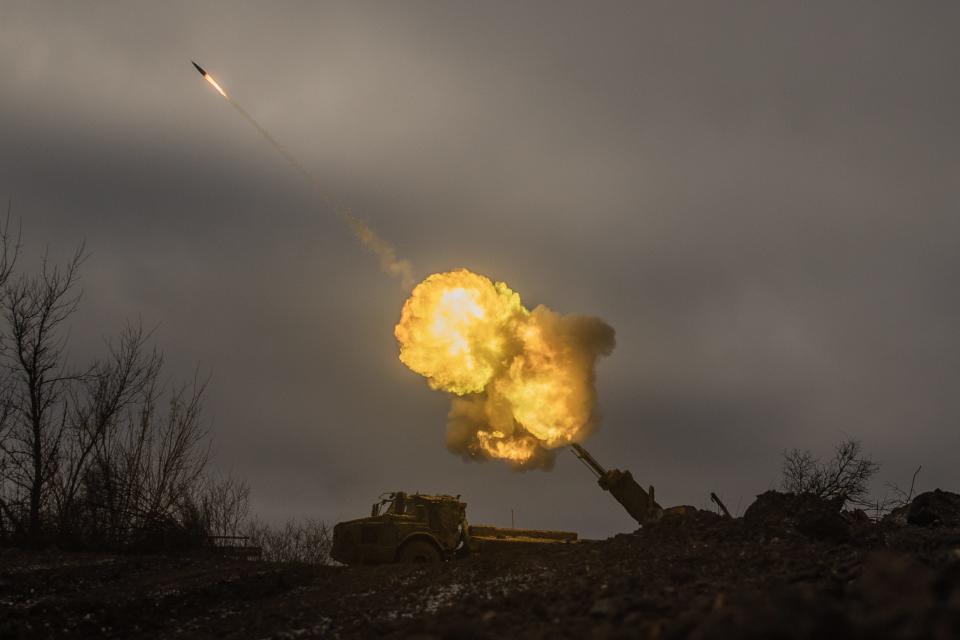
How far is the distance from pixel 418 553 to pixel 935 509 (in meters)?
16.5

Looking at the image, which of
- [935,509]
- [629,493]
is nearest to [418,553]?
[629,493]

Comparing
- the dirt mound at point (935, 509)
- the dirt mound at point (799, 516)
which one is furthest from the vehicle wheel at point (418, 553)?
the dirt mound at point (935, 509)

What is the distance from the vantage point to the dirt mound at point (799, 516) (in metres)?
18.2

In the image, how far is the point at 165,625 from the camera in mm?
15695

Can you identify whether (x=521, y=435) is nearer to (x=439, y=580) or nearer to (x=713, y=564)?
(x=439, y=580)

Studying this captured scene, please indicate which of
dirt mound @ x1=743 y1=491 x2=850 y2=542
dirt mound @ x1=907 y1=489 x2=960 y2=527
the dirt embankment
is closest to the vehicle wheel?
the dirt embankment

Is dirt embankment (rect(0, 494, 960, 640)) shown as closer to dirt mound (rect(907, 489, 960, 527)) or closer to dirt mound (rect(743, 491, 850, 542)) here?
dirt mound (rect(743, 491, 850, 542))

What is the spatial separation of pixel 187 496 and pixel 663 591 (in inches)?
942

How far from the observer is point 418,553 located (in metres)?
23.7

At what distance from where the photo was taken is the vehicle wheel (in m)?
23.6

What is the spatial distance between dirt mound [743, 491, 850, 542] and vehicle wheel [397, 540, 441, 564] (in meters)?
9.39

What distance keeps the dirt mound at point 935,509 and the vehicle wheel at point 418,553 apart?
1535cm

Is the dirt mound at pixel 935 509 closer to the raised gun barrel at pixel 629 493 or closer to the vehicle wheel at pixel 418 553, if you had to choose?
the raised gun barrel at pixel 629 493

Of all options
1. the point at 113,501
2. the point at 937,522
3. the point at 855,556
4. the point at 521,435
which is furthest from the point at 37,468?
the point at 937,522
